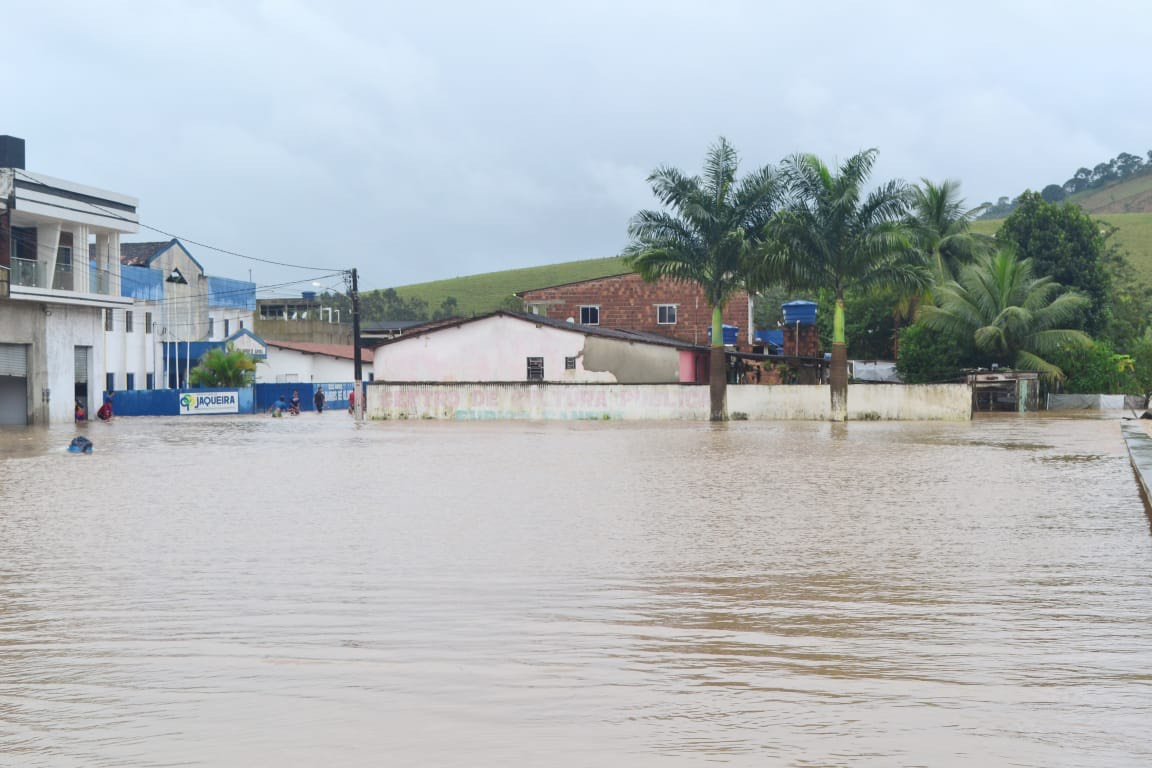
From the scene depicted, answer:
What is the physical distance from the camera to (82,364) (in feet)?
161

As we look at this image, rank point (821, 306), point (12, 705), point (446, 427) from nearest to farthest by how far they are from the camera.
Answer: point (12, 705) → point (446, 427) → point (821, 306)

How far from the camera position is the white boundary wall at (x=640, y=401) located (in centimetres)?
4559

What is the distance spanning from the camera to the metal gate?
45.6 metres

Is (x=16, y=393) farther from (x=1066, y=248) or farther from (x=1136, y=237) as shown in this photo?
(x=1136, y=237)

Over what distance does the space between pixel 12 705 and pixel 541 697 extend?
3.01m

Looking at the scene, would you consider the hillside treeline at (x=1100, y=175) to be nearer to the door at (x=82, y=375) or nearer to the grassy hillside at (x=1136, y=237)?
the grassy hillside at (x=1136, y=237)

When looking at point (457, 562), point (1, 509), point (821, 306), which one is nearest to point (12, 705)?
point (457, 562)

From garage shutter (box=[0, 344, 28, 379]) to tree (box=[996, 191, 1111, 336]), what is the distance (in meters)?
45.0

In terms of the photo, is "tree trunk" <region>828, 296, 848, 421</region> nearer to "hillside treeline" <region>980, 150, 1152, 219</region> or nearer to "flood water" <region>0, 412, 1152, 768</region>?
"flood water" <region>0, 412, 1152, 768</region>

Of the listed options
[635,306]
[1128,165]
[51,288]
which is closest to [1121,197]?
[1128,165]

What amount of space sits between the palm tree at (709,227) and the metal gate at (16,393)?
2346 centimetres

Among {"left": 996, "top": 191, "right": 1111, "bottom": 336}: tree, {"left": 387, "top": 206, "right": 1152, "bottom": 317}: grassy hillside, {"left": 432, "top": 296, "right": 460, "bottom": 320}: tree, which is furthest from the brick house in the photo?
{"left": 387, "top": 206, "right": 1152, "bottom": 317}: grassy hillside

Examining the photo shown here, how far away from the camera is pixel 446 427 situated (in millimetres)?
43375

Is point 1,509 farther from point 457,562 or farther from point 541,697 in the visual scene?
point 541,697
